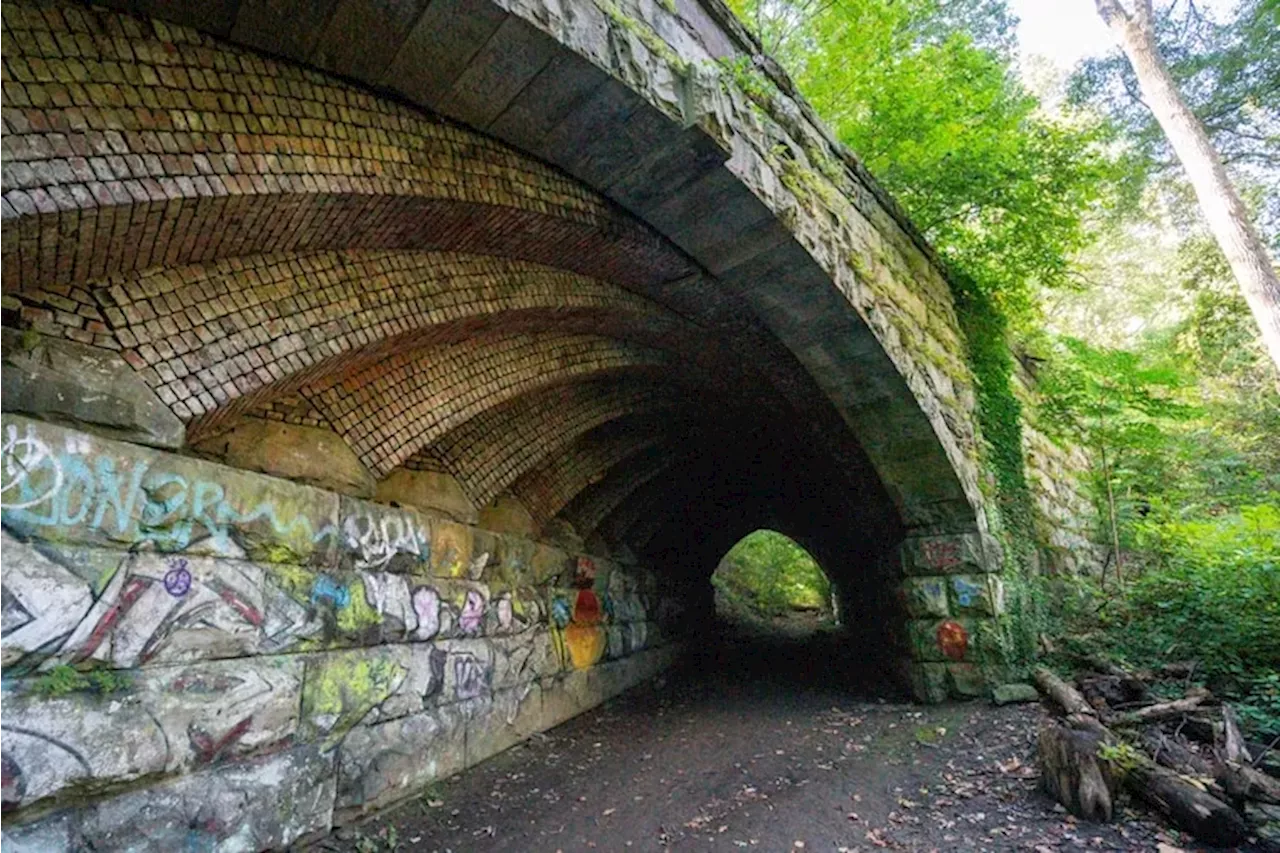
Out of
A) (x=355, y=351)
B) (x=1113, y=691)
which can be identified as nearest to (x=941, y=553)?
(x=1113, y=691)

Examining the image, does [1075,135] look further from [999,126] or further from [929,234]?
[929,234]

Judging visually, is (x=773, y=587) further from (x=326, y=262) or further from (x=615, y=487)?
(x=326, y=262)

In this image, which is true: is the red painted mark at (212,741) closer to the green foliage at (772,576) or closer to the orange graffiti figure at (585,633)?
the orange graffiti figure at (585,633)

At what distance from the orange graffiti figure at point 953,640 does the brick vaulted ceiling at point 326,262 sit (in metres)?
2.70

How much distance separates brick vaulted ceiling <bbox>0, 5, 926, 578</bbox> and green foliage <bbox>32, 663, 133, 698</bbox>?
1231 mm

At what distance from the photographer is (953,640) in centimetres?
679

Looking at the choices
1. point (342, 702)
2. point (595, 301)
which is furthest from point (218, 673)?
point (595, 301)

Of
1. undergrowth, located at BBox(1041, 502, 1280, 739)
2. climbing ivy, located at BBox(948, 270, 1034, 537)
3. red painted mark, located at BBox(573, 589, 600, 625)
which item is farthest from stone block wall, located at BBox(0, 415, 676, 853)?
undergrowth, located at BBox(1041, 502, 1280, 739)

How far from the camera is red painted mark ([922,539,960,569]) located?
692 cm

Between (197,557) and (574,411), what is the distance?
3.78m

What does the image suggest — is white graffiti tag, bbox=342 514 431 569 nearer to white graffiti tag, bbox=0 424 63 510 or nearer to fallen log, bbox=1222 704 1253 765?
white graffiti tag, bbox=0 424 63 510

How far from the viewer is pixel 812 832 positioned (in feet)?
13.8

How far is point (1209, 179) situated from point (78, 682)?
11.3 m

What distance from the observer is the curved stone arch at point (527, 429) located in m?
5.89
